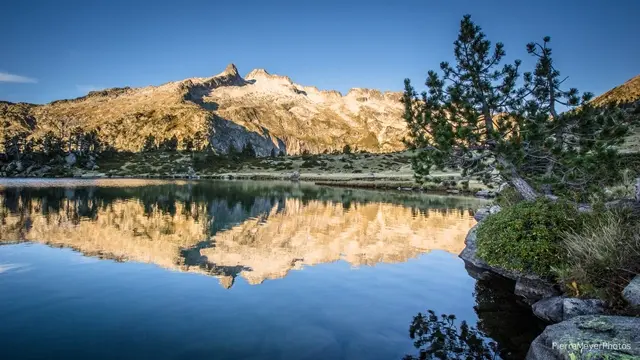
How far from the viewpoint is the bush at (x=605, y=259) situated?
1129cm

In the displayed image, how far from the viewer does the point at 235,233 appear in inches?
1086

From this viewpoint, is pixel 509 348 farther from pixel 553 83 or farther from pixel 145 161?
pixel 145 161

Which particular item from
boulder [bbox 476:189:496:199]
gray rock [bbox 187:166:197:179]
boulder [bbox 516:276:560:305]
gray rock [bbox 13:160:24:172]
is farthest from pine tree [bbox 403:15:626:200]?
gray rock [bbox 13:160:24:172]

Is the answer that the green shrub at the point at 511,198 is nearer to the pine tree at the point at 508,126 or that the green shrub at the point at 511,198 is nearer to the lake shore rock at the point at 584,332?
the pine tree at the point at 508,126

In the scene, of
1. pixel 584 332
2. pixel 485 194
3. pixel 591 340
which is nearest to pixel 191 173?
pixel 485 194

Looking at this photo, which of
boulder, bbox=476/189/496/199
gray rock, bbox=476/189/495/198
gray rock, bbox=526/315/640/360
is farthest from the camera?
gray rock, bbox=476/189/495/198

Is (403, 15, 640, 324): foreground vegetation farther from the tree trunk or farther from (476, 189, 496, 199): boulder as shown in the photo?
(476, 189, 496, 199): boulder

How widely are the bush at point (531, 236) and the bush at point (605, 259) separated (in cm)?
75

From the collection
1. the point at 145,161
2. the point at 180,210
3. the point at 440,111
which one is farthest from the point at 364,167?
the point at 440,111

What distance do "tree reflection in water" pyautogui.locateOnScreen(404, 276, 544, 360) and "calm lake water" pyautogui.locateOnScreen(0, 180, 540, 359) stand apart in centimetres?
8

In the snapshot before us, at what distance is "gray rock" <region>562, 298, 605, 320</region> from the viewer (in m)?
10.9

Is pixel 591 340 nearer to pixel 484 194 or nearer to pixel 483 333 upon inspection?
pixel 483 333

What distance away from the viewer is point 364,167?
5128 inches

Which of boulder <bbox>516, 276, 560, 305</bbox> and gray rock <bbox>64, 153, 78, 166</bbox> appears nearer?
boulder <bbox>516, 276, 560, 305</bbox>
